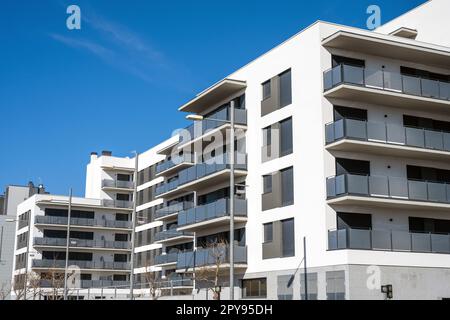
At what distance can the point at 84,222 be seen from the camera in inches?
3105

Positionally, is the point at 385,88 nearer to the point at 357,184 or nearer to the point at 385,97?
the point at 385,97

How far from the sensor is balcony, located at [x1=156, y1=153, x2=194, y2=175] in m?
54.5

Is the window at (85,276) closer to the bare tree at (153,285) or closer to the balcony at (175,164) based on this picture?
the bare tree at (153,285)

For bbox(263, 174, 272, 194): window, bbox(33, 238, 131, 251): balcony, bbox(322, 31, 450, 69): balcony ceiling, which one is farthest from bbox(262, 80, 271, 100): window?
bbox(33, 238, 131, 251): balcony

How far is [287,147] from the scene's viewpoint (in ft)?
123

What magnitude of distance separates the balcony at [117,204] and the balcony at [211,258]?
116 feet

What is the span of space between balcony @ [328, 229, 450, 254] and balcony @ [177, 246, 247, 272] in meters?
8.53

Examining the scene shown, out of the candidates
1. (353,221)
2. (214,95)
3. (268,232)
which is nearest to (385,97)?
(353,221)

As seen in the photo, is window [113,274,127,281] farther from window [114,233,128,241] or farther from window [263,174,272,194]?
window [263,174,272,194]

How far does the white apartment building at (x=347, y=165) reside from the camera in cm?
3269

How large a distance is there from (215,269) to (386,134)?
1454cm

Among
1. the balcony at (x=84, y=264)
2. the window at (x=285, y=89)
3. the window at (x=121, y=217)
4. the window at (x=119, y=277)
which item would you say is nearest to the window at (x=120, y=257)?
the balcony at (x=84, y=264)
